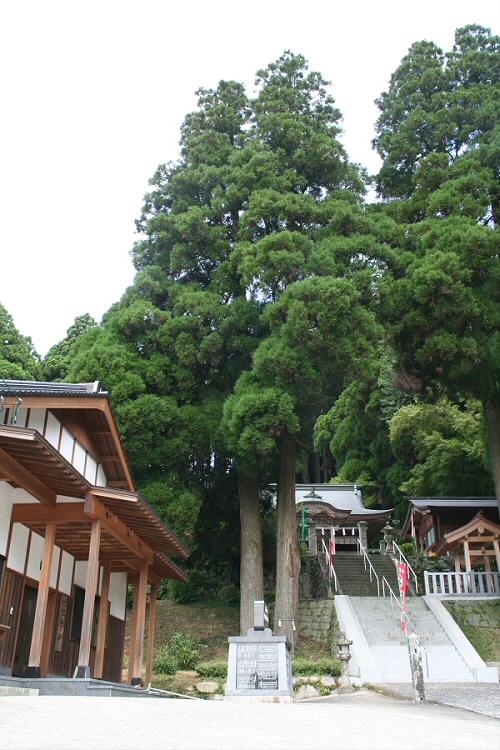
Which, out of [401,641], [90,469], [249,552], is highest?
[90,469]

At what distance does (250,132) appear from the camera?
21234 millimetres

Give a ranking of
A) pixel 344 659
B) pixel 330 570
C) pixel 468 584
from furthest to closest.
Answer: pixel 330 570, pixel 468 584, pixel 344 659

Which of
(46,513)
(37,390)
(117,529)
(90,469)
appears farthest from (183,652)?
(37,390)

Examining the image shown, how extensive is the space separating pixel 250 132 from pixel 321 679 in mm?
16510

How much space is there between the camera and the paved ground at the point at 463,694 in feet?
29.4

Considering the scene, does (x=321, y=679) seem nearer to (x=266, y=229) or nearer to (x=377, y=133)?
(x=266, y=229)

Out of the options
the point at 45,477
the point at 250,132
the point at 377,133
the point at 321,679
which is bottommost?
the point at 321,679

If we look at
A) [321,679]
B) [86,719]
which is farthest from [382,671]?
[86,719]

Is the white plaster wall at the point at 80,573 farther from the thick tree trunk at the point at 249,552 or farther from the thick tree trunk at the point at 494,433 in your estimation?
the thick tree trunk at the point at 494,433

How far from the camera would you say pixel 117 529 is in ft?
35.6

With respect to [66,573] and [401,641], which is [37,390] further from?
[401,641]

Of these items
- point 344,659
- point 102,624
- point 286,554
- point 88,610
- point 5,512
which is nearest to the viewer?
Answer: point 88,610

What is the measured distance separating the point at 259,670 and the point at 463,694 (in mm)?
3730

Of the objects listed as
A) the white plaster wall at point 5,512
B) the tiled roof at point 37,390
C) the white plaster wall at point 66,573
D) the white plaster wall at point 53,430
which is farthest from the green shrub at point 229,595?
the white plaster wall at point 5,512
